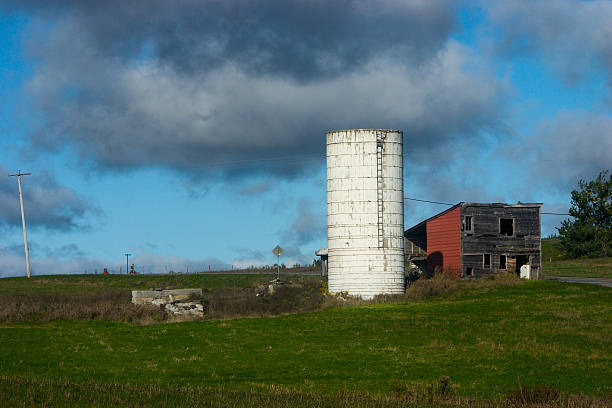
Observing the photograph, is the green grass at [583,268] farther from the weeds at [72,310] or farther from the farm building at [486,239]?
the weeds at [72,310]

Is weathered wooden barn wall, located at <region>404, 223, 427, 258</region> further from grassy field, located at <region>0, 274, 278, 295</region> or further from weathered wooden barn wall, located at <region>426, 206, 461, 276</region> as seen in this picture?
grassy field, located at <region>0, 274, 278, 295</region>

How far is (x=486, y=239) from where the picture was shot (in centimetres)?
5919

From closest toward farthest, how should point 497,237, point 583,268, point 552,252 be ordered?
point 497,237 < point 583,268 < point 552,252

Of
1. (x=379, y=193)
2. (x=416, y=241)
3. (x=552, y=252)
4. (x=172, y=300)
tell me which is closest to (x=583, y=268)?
(x=416, y=241)

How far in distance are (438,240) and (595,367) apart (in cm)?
3453

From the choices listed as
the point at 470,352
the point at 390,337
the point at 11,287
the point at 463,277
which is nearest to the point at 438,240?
the point at 463,277

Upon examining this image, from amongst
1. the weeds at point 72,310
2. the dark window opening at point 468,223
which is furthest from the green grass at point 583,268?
the weeds at point 72,310

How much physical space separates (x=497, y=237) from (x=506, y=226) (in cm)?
443

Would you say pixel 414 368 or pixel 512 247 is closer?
pixel 414 368

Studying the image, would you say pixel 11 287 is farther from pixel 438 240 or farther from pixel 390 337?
pixel 390 337

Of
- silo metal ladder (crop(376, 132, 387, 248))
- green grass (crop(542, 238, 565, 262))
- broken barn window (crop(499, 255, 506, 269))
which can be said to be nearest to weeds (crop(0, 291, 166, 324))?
silo metal ladder (crop(376, 132, 387, 248))

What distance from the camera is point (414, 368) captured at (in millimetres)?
28094

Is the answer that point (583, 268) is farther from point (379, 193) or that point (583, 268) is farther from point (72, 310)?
point (72, 310)

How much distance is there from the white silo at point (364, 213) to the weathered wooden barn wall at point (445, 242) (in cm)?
878
